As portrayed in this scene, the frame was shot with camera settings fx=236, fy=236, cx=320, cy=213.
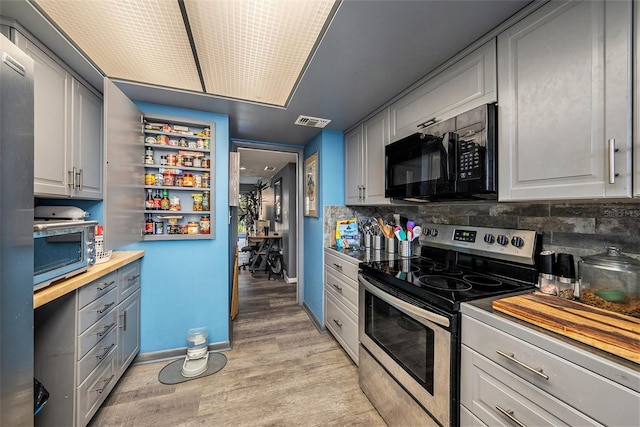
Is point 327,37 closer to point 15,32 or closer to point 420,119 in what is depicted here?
point 420,119

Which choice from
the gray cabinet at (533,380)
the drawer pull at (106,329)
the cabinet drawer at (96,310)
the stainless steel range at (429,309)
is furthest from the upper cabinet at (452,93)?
the drawer pull at (106,329)

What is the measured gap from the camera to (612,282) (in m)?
0.92

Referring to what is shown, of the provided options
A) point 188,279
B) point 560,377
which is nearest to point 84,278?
point 188,279

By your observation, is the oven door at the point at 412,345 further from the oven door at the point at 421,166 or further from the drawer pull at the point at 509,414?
the oven door at the point at 421,166

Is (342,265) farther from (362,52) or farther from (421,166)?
(362,52)

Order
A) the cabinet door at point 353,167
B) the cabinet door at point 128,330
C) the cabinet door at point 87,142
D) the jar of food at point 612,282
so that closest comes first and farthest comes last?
the jar of food at point 612,282, the cabinet door at point 87,142, the cabinet door at point 128,330, the cabinet door at point 353,167

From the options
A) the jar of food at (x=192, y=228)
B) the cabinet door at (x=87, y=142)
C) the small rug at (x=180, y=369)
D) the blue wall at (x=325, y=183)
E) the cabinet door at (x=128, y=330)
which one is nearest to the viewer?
the cabinet door at (x=87, y=142)

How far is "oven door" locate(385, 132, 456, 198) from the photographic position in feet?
4.28

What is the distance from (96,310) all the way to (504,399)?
6.90ft

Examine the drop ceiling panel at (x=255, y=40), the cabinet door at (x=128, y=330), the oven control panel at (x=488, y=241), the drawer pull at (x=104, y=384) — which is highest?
the drop ceiling panel at (x=255, y=40)

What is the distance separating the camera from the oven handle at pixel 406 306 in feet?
3.49

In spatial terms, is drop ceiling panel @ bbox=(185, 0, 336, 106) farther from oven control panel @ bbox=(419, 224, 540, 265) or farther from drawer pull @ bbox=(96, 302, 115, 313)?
drawer pull @ bbox=(96, 302, 115, 313)

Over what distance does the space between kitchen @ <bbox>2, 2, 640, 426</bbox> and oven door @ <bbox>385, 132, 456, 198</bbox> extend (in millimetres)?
275

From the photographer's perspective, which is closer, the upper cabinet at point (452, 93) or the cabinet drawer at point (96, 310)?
the upper cabinet at point (452, 93)
